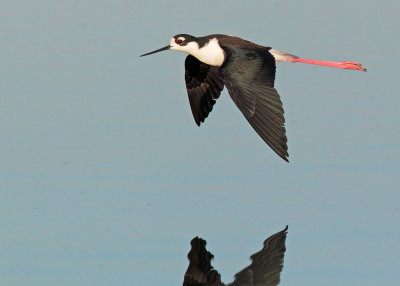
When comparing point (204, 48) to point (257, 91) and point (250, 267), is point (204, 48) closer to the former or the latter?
point (257, 91)

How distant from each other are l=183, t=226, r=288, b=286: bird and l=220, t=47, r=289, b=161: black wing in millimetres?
829

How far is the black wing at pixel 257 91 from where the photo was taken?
6.89m

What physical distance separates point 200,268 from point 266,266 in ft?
1.50

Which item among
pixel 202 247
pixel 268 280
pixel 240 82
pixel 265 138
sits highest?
pixel 240 82

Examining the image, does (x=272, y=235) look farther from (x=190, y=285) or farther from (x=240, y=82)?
(x=240, y=82)

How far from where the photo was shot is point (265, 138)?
6.85 metres

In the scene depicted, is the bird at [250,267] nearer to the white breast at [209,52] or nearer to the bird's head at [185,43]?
the white breast at [209,52]

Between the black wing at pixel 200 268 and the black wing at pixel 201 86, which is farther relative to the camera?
the black wing at pixel 201 86

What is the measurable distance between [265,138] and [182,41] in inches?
90.6

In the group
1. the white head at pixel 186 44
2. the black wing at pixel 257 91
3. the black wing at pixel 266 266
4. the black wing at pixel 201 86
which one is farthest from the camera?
the black wing at pixel 201 86

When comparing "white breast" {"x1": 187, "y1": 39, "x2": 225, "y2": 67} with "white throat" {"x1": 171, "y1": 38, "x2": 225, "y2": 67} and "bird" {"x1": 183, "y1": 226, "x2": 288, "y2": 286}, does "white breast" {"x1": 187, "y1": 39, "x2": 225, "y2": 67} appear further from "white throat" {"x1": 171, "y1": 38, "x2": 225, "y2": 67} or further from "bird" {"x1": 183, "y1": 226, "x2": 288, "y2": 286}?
"bird" {"x1": 183, "y1": 226, "x2": 288, "y2": 286}

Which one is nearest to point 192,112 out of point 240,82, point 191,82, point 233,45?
point 191,82

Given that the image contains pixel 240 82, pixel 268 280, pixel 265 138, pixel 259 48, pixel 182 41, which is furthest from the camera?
pixel 182 41

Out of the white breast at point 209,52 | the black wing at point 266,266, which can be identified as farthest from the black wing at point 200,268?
the white breast at point 209,52
